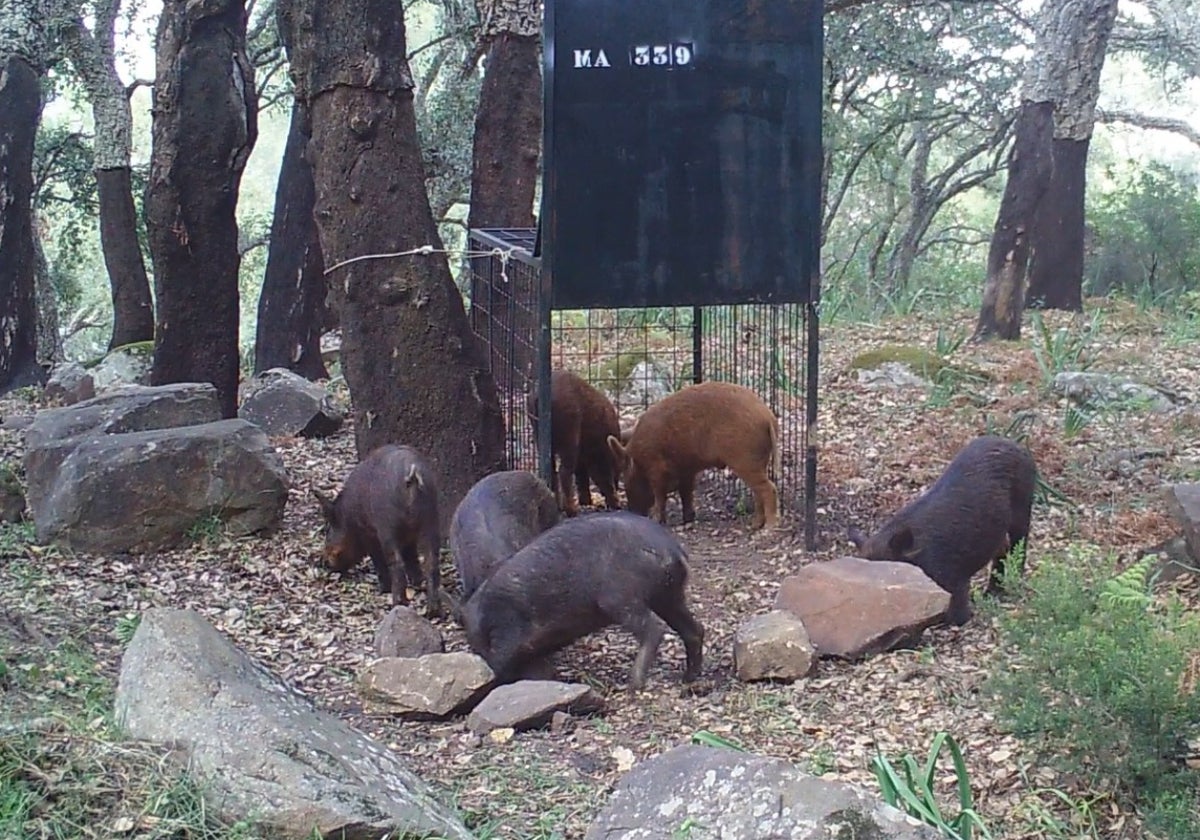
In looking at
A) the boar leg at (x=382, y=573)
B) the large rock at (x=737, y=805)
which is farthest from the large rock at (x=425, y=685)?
the large rock at (x=737, y=805)

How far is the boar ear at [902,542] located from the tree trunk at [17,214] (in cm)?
779

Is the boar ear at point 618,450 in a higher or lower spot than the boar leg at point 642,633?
higher

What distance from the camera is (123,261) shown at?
41.5 feet

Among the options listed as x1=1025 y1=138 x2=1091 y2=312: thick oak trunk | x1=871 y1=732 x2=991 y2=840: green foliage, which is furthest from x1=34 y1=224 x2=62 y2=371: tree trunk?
x1=871 y1=732 x2=991 y2=840: green foliage

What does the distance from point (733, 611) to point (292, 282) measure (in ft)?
21.4

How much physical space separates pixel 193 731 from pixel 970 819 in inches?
84.6

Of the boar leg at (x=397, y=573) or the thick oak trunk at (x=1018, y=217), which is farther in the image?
the thick oak trunk at (x=1018, y=217)

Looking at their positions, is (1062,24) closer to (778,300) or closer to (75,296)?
(778,300)

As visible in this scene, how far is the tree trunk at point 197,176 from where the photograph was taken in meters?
8.59

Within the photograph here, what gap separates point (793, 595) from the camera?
19.4 feet

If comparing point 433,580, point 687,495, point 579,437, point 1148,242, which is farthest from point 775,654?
point 1148,242

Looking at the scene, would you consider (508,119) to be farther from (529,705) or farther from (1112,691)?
(1112,691)

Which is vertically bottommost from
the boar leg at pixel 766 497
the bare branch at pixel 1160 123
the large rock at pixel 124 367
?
the boar leg at pixel 766 497

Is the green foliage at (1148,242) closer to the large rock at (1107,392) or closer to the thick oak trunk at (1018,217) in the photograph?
the thick oak trunk at (1018,217)
